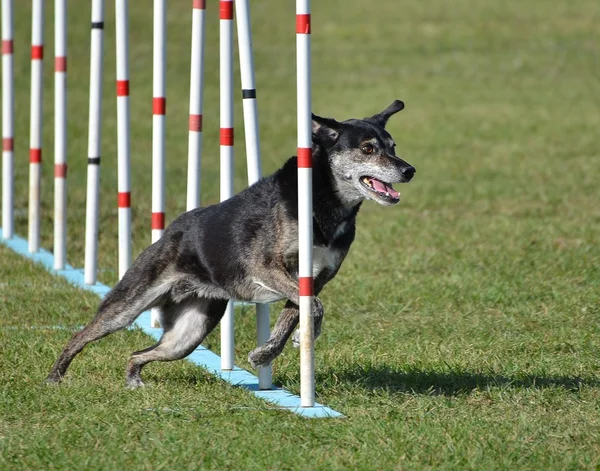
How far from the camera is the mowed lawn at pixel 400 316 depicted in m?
5.36

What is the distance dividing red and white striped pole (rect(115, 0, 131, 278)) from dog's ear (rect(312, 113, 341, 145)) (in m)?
2.63

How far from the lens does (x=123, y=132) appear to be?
866 cm

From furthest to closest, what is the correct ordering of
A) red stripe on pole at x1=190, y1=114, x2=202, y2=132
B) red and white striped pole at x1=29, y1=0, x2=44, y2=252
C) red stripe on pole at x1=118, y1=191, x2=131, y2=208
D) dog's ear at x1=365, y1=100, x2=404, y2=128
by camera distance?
1. red and white striped pole at x1=29, y1=0, x2=44, y2=252
2. red stripe on pole at x1=118, y1=191, x2=131, y2=208
3. red stripe on pole at x1=190, y1=114, x2=202, y2=132
4. dog's ear at x1=365, y1=100, x2=404, y2=128

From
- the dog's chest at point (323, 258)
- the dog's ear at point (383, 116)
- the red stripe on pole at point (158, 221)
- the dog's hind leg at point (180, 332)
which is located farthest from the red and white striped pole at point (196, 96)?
the dog's chest at point (323, 258)

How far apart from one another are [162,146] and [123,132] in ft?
2.37

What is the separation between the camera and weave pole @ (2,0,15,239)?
11.1 meters

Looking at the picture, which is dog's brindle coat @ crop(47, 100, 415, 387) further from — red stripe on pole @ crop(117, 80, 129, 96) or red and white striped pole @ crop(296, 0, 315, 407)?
red stripe on pole @ crop(117, 80, 129, 96)

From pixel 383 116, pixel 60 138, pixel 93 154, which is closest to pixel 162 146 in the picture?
pixel 93 154

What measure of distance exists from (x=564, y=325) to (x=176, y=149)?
10.1 m

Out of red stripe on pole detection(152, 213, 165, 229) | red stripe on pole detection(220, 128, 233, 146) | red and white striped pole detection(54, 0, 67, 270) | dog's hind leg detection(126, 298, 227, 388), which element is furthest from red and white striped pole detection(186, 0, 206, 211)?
red and white striped pole detection(54, 0, 67, 270)

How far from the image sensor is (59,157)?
9.93 m

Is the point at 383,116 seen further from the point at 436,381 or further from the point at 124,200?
the point at 124,200

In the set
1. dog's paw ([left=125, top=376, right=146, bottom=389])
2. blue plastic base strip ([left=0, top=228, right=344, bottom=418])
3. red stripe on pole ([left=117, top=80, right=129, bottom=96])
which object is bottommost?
blue plastic base strip ([left=0, top=228, right=344, bottom=418])

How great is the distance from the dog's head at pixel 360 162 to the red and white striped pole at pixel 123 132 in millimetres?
2647
